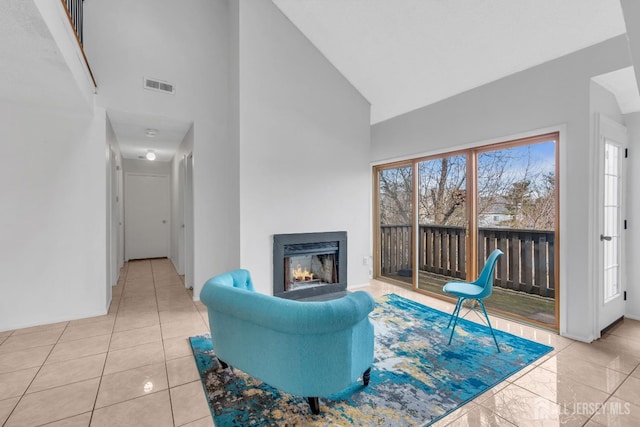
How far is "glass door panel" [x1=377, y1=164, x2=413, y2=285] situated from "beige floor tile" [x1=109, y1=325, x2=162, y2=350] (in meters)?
3.38

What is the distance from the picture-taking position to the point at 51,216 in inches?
126

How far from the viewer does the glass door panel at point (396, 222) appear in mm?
4484

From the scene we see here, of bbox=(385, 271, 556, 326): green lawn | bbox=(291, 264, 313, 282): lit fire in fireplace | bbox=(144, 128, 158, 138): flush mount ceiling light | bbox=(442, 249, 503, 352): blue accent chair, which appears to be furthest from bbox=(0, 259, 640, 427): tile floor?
bbox=(144, 128, 158, 138): flush mount ceiling light

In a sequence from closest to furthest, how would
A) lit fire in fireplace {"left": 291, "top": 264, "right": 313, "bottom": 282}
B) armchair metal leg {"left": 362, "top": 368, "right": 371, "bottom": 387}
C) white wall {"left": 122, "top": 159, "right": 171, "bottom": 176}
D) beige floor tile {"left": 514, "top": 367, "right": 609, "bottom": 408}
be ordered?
beige floor tile {"left": 514, "top": 367, "right": 609, "bottom": 408}
armchair metal leg {"left": 362, "top": 368, "right": 371, "bottom": 387}
lit fire in fireplace {"left": 291, "top": 264, "right": 313, "bottom": 282}
white wall {"left": 122, "top": 159, "right": 171, "bottom": 176}

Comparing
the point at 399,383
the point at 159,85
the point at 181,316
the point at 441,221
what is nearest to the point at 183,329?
the point at 181,316

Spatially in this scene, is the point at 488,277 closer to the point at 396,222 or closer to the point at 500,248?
the point at 500,248

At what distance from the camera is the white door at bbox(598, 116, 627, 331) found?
2748mm

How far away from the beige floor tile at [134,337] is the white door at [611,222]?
4.24 m

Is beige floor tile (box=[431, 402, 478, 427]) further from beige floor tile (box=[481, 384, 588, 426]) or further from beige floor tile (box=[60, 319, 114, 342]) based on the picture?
beige floor tile (box=[60, 319, 114, 342])

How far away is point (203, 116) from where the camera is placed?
13.0ft

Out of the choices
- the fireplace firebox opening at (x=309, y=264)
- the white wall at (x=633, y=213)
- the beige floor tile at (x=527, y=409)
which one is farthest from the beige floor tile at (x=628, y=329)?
the fireplace firebox opening at (x=309, y=264)

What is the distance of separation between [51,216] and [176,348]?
83.1 inches

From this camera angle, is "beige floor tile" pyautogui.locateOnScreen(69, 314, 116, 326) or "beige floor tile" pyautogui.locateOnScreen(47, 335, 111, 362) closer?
"beige floor tile" pyautogui.locateOnScreen(47, 335, 111, 362)

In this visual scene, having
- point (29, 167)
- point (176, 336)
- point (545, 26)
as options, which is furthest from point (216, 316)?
point (545, 26)
